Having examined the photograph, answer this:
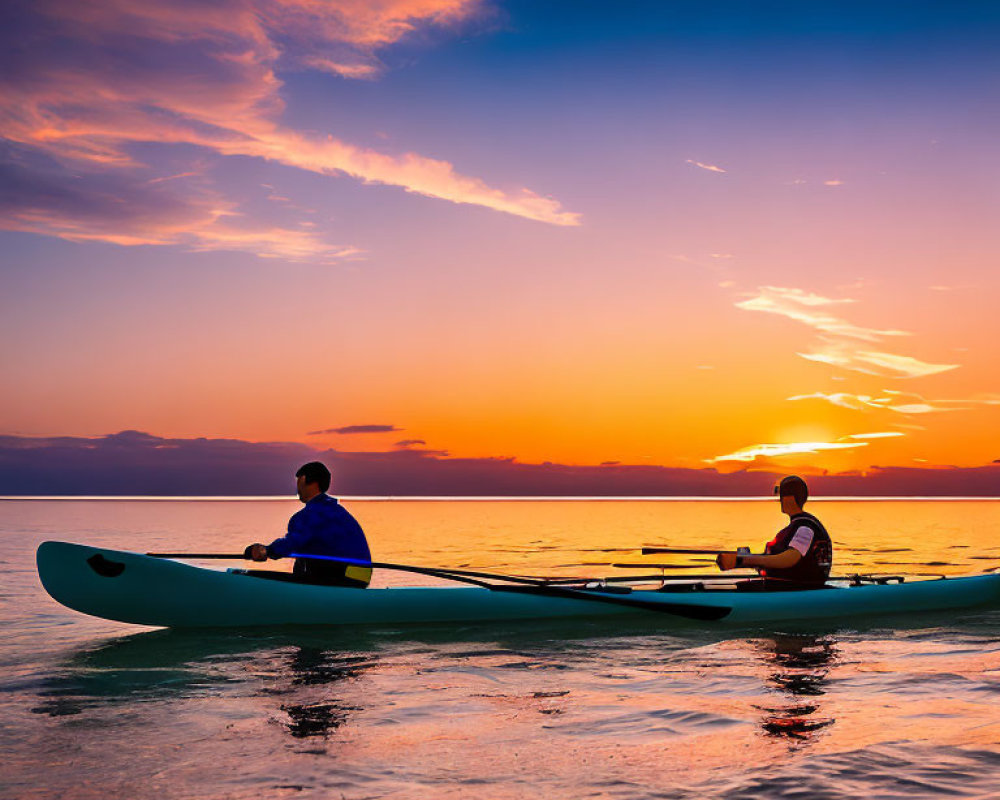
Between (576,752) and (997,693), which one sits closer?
(576,752)

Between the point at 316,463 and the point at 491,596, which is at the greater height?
the point at 316,463

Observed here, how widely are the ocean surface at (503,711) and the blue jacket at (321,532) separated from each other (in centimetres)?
108

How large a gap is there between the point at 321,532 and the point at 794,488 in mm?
5897

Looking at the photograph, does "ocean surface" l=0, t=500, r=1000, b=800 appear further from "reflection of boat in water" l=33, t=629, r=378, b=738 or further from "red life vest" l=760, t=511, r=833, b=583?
"red life vest" l=760, t=511, r=833, b=583

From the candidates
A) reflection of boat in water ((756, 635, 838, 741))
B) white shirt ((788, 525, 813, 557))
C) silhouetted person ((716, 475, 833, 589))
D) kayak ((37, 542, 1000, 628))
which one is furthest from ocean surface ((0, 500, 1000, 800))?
white shirt ((788, 525, 813, 557))

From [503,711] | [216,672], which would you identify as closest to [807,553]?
[503,711]

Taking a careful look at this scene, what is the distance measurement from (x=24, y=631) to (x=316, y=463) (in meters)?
4.56

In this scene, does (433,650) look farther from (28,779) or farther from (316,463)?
(28,779)

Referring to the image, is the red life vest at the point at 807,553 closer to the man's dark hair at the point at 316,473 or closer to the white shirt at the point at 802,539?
the white shirt at the point at 802,539

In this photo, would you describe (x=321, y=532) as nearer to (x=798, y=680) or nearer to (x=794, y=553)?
(x=798, y=680)

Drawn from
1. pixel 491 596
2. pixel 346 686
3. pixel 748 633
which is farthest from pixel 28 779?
pixel 748 633

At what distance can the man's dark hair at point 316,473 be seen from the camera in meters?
10.9

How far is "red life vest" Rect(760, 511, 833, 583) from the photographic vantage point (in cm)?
1159

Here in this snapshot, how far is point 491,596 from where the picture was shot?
39.3 ft
